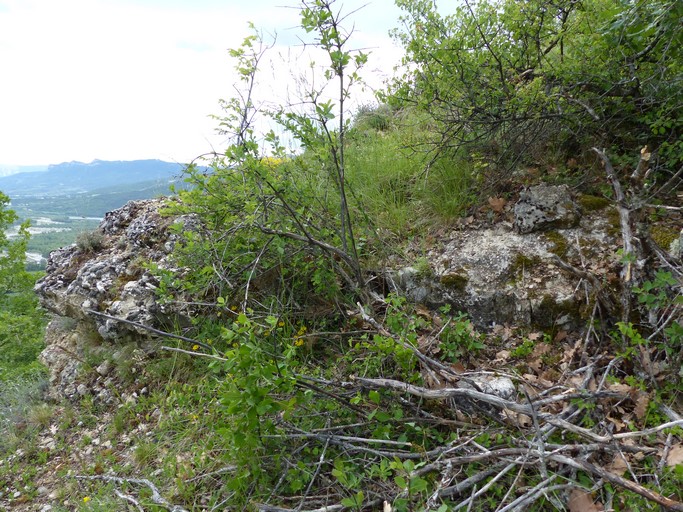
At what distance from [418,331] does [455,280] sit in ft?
1.72

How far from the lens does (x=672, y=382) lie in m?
2.02

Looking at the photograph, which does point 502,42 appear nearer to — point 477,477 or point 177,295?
point 477,477

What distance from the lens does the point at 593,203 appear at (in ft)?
10.3

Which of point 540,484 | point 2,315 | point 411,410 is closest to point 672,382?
point 540,484

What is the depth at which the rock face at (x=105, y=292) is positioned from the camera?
3967mm

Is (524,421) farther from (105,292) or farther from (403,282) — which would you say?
(105,292)

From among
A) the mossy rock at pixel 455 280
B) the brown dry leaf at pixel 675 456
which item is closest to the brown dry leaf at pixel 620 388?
the brown dry leaf at pixel 675 456

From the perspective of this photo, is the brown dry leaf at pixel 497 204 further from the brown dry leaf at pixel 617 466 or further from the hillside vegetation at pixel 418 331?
the brown dry leaf at pixel 617 466

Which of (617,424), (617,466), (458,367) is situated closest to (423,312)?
(458,367)

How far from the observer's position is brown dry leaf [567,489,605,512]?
169 cm

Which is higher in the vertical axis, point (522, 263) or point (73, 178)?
point (73, 178)

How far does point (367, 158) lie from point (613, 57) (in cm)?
258

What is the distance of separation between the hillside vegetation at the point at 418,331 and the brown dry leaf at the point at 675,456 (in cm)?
1

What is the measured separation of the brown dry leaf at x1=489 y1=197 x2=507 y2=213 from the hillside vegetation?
0.02m
